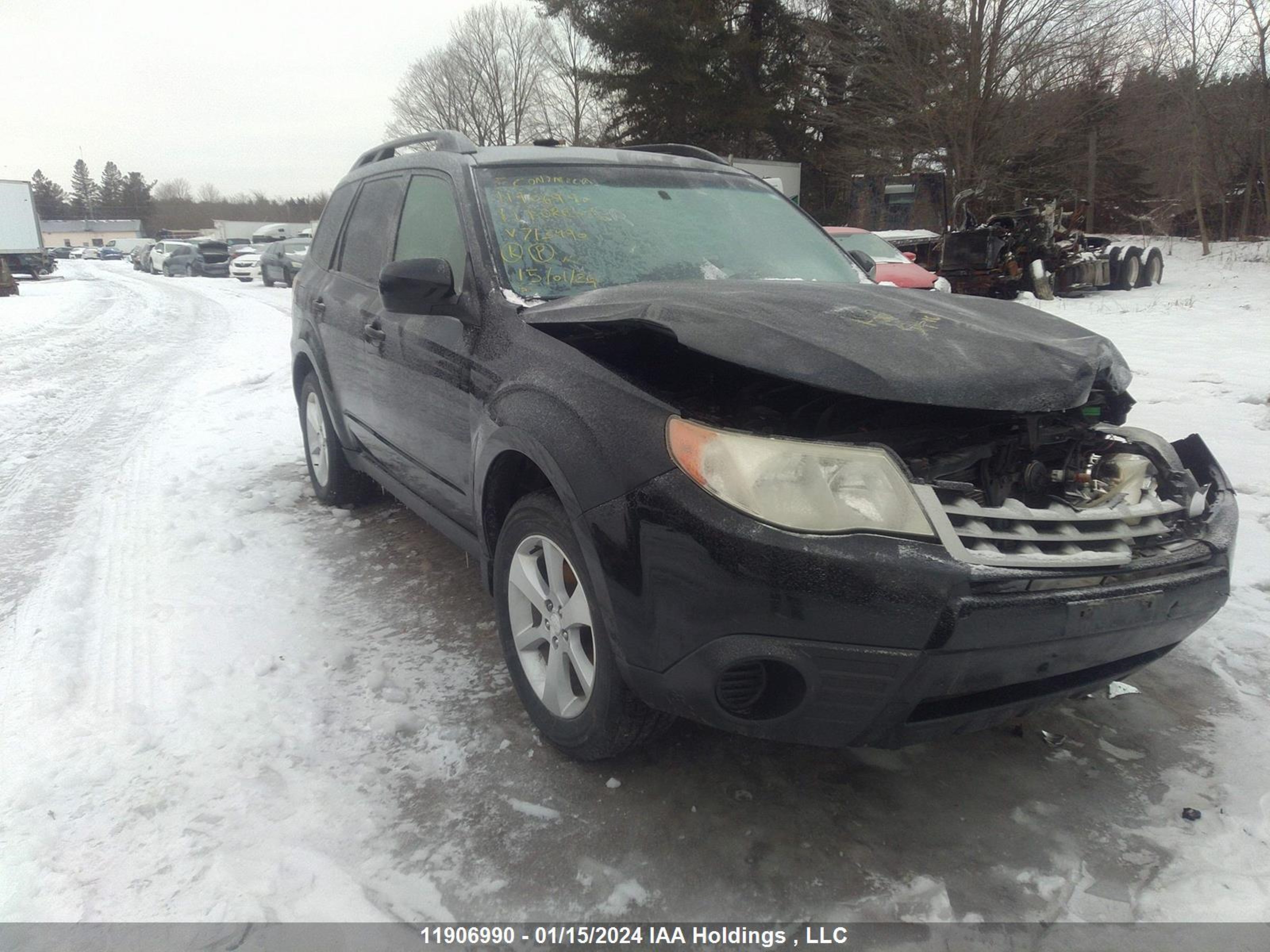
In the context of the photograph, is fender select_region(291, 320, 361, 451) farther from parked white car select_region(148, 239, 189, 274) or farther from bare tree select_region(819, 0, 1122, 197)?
parked white car select_region(148, 239, 189, 274)

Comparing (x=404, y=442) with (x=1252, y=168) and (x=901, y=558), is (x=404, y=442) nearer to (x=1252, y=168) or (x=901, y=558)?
(x=901, y=558)

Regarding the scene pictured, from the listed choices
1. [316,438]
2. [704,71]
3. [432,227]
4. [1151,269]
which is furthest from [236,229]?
[432,227]

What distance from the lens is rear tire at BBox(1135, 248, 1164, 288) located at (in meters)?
17.6

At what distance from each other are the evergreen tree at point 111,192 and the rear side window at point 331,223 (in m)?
137

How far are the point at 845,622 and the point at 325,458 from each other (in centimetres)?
382

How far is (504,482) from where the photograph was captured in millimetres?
2832

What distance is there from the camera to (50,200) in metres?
128

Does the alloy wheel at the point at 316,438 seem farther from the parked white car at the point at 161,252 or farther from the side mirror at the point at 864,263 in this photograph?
the parked white car at the point at 161,252

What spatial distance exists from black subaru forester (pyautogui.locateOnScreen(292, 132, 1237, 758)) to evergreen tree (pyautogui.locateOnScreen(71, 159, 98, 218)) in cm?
15143

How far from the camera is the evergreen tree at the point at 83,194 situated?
13025cm

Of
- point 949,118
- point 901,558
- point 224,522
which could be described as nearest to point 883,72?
point 949,118

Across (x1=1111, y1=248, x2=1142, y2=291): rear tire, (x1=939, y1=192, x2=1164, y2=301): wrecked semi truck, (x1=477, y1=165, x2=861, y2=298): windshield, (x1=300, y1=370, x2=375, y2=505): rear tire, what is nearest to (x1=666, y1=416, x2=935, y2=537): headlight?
(x1=477, y1=165, x2=861, y2=298): windshield

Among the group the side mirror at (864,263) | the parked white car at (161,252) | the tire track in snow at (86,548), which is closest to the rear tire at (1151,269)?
the side mirror at (864,263)

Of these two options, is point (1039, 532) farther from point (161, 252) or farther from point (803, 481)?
point (161, 252)
